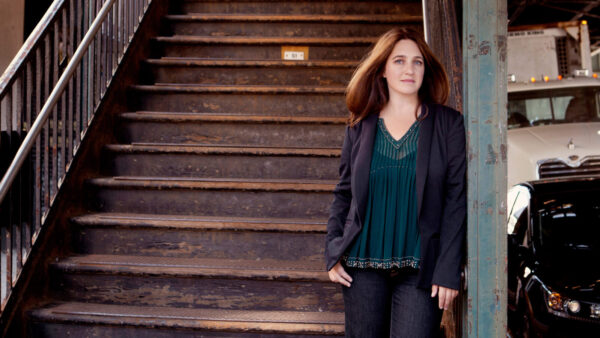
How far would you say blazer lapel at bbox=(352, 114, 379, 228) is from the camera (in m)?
2.03

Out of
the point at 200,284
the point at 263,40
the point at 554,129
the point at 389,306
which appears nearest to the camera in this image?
the point at 389,306

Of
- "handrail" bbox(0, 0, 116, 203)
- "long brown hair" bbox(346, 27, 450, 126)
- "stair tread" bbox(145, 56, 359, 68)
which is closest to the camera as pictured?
"long brown hair" bbox(346, 27, 450, 126)

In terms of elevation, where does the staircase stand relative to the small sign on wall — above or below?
below

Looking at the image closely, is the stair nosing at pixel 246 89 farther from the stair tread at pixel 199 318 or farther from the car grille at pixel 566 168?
the car grille at pixel 566 168

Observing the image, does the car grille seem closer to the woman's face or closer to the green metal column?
the green metal column

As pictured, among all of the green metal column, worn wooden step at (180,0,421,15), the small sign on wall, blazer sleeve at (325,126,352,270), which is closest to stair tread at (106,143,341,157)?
the small sign on wall

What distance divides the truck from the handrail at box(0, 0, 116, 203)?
14.6 ft

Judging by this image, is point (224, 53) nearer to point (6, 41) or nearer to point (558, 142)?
point (6, 41)

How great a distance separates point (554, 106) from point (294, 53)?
12.3 ft

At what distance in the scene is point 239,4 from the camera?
5.48 meters

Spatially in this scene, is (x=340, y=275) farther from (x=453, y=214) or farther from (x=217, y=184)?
(x=217, y=184)

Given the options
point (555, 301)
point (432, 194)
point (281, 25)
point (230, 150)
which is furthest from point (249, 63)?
point (432, 194)

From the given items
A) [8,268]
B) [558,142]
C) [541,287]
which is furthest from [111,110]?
[558,142]

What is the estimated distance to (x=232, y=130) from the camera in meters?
4.15
